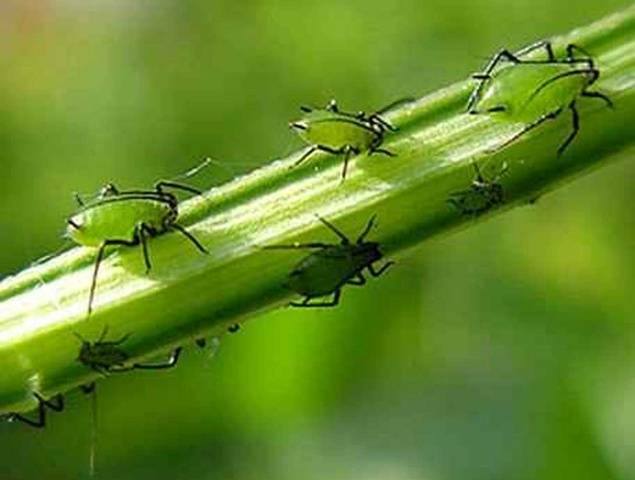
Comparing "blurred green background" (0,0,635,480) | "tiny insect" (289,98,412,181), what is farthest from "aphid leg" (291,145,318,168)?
"blurred green background" (0,0,635,480)

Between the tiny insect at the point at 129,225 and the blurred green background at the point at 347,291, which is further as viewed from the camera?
the blurred green background at the point at 347,291

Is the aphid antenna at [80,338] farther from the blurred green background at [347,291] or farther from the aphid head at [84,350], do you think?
the blurred green background at [347,291]

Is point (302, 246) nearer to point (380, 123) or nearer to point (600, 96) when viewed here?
point (380, 123)

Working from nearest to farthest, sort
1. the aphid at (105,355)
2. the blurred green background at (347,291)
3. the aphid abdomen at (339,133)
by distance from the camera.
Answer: the aphid at (105,355), the aphid abdomen at (339,133), the blurred green background at (347,291)

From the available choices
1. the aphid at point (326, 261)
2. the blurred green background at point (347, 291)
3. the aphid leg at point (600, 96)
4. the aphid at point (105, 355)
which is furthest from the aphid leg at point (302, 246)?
the blurred green background at point (347, 291)

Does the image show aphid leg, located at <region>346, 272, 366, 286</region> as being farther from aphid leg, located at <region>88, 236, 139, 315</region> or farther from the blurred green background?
the blurred green background

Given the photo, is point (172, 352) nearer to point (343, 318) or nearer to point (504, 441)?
point (504, 441)

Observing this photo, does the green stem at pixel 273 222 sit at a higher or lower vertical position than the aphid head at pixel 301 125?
lower
